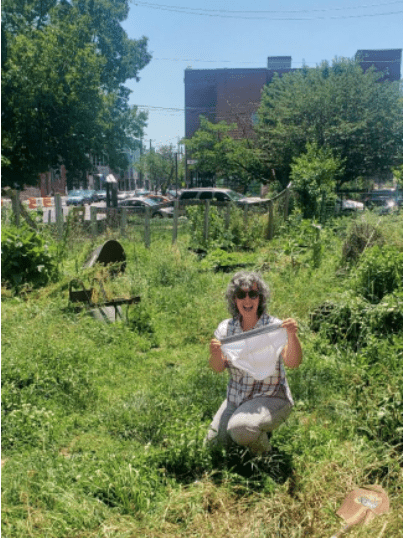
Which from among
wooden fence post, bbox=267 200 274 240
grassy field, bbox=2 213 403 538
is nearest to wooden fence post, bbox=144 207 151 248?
wooden fence post, bbox=267 200 274 240

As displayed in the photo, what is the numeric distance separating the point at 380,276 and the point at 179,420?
342cm

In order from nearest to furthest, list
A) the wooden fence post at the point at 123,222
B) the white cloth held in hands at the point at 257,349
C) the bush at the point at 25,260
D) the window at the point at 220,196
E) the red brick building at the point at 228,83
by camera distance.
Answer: the white cloth held in hands at the point at 257,349
the bush at the point at 25,260
the wooden fence post at the point at 123,222
the window at the point at 220,196
the red brick building at the point at 228,83

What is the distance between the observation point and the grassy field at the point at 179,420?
2967 mm

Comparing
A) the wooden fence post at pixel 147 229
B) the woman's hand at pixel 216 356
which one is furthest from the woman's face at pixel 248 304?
the wooden fence post at pixel 147 229

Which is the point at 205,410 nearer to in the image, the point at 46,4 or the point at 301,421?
the point at 301,421

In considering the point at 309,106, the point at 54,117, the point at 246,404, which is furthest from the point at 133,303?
the point at 309,106

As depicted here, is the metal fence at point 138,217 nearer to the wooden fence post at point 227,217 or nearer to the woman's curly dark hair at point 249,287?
the wooden fence post at point 227,217

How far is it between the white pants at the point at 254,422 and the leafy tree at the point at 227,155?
89.1ft

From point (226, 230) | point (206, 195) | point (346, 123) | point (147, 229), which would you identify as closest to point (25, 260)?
point (147, 229)

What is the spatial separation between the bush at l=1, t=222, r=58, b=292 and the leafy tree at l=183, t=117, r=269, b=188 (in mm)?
22341

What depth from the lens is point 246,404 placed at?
3396 millimetres

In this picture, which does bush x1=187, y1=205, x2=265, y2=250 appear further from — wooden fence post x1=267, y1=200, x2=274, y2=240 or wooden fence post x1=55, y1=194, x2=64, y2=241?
wooden fence post x1=55, y1=194, x2=64, y2=241

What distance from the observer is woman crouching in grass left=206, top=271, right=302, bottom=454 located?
3.27 meters

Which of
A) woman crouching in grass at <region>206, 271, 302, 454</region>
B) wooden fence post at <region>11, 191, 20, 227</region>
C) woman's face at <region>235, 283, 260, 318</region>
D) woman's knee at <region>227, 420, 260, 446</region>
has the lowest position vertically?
woman's knee at <region>227, 420, 260, 446</region>
